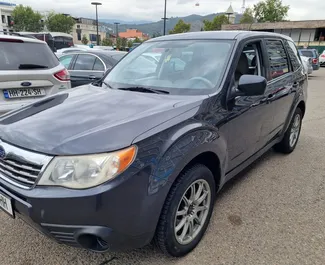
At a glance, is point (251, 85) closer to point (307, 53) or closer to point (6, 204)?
point (6, 204)

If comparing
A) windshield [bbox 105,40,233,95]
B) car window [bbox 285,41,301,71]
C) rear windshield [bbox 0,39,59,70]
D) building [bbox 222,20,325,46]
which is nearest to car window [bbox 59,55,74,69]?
rear windshield [bbox 0,39,59,70]

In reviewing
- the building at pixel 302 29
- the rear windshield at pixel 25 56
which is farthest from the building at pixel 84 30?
the rear windshield at pixel 25 56

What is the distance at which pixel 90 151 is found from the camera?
5.57 feet

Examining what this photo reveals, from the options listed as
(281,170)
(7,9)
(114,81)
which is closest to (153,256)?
(114,81)

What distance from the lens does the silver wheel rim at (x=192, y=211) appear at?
2199mm

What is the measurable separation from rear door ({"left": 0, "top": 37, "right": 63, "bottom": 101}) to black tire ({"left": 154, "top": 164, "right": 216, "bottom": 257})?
2.86m

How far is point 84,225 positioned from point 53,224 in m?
0.19

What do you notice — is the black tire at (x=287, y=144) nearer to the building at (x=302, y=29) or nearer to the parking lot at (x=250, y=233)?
the parking lot at (x=250, y=233)

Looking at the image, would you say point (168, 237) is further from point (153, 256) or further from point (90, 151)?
point (90, 151)

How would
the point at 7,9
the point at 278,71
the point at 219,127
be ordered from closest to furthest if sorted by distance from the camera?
1. the point at 219,127
2. the point at 278,71
3. the point at 7,9

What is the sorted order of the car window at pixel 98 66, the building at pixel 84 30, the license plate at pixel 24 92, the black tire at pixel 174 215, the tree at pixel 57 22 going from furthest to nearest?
1. the building at pixel 84 30
2. the tree at pixel 57 22
3. the car window at pixel 98 66
4. the license plate at pixel 24 92
5. the black tire at pixel 174 215

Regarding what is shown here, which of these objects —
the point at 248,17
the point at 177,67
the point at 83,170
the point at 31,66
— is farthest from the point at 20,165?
the point at 248,17

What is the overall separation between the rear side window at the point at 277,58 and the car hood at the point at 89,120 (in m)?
1.51

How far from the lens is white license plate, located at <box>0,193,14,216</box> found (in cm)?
187
